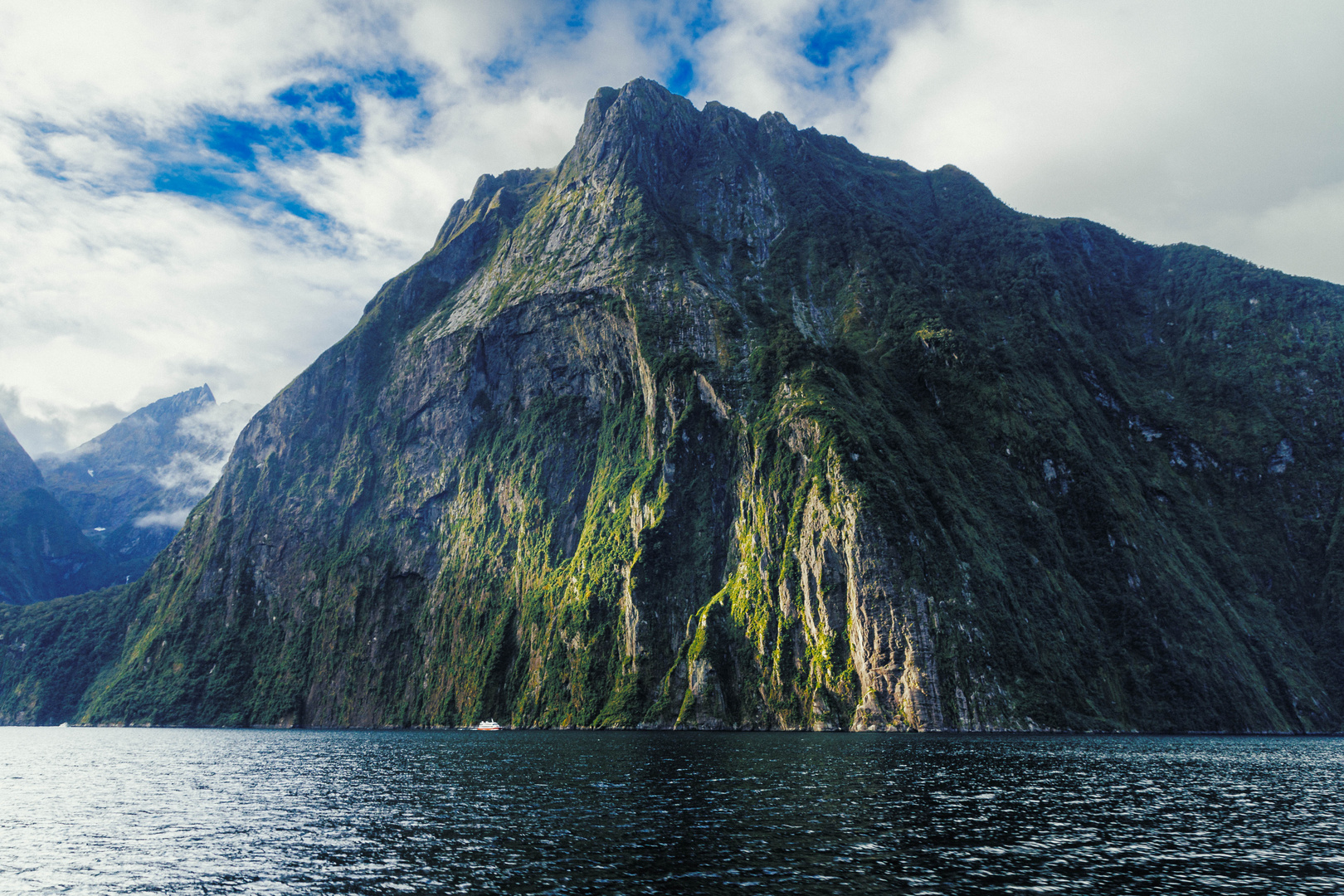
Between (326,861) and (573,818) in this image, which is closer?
(326,861)

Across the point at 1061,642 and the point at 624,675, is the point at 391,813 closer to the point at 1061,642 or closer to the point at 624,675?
the point at 624,675

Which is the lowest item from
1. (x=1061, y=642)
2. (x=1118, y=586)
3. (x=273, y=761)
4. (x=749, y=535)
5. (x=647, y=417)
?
(x=273, y=761)

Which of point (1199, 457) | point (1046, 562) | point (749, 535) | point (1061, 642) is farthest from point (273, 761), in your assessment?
point (1199, 457)

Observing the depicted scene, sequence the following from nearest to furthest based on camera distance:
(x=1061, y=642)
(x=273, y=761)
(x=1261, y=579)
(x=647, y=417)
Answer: (x=273, y=761)
(x=1061, y=642)
(x=1261, y=579)
(x=647, y=417)

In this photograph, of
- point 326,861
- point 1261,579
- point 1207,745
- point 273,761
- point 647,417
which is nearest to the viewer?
point 326,861

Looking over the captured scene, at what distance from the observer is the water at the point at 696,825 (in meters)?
29.7

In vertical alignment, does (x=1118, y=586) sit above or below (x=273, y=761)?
above

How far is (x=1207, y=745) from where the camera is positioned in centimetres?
10381

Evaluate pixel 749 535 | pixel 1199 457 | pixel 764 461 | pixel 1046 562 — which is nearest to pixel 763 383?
pixel 764 461

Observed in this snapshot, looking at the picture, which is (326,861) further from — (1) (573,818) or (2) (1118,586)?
(2) (1118,586)

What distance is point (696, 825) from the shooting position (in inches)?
1518

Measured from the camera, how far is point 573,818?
41594 millimetres

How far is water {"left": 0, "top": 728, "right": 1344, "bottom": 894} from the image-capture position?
29.7 meters

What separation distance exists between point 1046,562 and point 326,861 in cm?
15588
